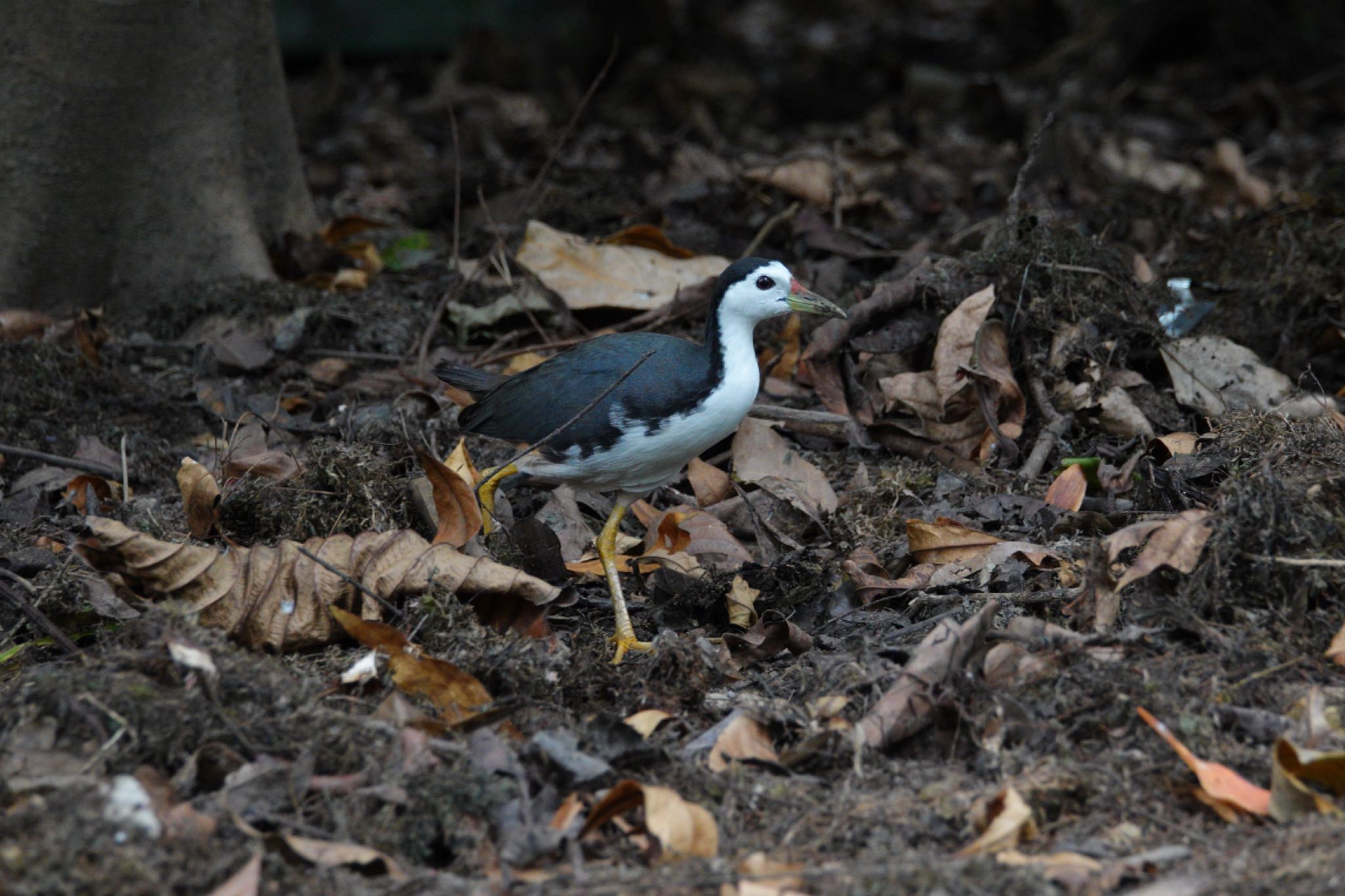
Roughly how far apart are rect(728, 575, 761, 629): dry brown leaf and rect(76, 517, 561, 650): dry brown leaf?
0.57 metres

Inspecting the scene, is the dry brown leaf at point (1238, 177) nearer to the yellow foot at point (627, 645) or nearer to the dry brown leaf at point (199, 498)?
the yellow foot at point (627, 645)

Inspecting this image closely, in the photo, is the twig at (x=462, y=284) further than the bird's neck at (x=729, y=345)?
Yes

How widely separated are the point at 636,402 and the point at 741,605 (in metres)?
0.72

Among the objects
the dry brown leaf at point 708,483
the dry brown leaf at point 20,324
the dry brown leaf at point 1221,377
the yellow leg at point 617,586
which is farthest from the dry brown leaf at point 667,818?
the dry brown leaf at point 20,324

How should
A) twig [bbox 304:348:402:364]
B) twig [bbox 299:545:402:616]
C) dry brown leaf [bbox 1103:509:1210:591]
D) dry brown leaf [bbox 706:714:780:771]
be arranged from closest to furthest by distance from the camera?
dry brown leaf [bbox 706:714:780:771]
dry brown leaf [bbox 1103:509:1210:591]
twig [bbox 299:545:402:616]
twig [bbox 304:348:402:364]

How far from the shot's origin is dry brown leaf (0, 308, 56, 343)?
572 centimetres

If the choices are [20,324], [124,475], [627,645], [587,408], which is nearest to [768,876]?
[627,645]

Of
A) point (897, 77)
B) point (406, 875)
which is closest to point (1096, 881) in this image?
point (406, 875)

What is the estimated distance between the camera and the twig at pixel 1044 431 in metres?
4.96

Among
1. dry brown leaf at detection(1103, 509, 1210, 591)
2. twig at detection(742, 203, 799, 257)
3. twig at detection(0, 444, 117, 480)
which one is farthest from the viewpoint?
twig at detection(742, 203, 799, 257)

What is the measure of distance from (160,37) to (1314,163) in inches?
260

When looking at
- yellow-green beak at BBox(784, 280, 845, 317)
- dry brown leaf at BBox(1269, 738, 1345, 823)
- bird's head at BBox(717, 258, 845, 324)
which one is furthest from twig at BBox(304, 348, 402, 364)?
dry brown leaf at BBox(1269, 738, 1345, 823)

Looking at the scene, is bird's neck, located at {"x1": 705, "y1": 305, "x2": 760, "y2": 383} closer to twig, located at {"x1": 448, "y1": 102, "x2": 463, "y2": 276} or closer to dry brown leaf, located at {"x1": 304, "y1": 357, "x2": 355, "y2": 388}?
twig, located at {"x1": 448, "y1": 102, "x2": 463, "y2": 276}

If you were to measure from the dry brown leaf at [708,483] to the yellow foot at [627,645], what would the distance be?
1008 millimetres
